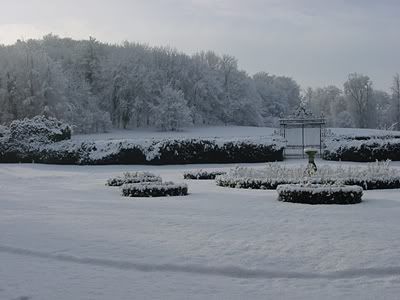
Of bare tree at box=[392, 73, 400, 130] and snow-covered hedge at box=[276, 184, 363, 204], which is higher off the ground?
bare tree at box=[392, 73, 400, 130]

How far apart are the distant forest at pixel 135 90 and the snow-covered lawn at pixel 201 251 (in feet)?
138

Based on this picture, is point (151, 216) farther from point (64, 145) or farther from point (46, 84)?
point (46, 84)

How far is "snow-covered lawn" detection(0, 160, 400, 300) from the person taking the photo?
5879 mm

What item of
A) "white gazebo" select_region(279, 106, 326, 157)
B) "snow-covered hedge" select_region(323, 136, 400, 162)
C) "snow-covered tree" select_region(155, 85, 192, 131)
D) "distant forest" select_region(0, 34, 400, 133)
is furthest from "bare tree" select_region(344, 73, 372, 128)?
"snow-covered hedge" select_region(323, 136, 400, 162)

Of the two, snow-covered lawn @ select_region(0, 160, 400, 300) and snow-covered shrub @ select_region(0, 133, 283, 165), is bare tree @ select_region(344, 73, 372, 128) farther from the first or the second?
snow-covered lawn @ select_region(0, 160, 400, 300)

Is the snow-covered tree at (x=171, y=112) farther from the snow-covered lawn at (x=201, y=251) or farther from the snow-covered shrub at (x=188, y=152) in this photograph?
the snow-covered lawn at (x=201, y=251)

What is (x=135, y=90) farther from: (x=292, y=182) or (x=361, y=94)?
(x=292, y=182)

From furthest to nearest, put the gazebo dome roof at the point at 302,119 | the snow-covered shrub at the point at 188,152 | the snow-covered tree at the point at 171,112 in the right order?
the snow-covered tree at the point at 171,112 < the gazebo dome roof at the point at 302,119 < the snow-covered shrub at the point at 188,152

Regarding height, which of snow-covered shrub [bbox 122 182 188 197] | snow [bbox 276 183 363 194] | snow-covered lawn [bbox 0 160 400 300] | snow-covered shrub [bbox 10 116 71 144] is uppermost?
snow-covered shrub [bbox 10 116 71 144]

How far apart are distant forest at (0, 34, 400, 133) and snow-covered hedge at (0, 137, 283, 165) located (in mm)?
22132

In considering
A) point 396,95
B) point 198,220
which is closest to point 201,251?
point 198,220

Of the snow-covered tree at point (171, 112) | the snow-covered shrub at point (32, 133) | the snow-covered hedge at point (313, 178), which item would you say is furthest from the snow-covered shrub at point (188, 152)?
the snow-covered tree at point (171, 112)

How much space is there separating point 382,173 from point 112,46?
58737mm

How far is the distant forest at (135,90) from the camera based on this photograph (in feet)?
178
